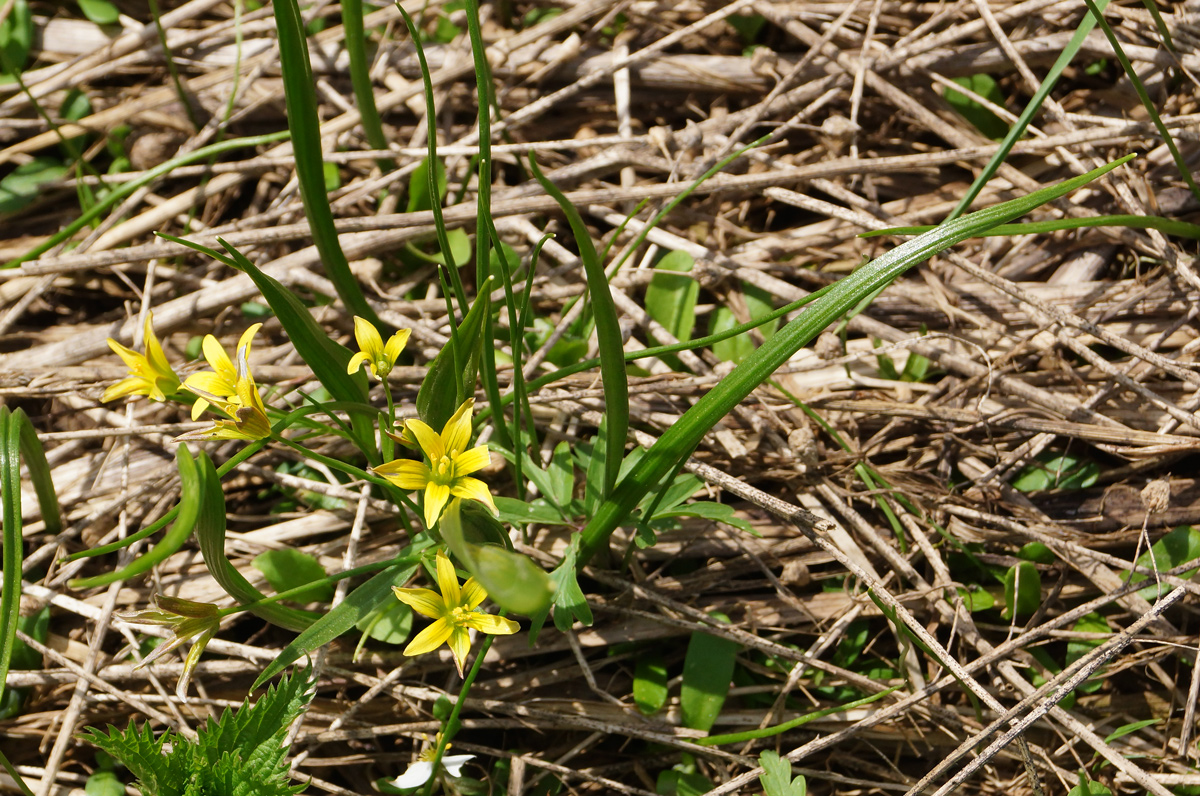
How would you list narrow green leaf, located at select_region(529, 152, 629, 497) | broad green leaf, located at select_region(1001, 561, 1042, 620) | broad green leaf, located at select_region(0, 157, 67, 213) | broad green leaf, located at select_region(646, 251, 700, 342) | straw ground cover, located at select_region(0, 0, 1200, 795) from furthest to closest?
broad green leaf, located at select_region(0, 157, 67, 213) → broad green leaf, located at select_region(646, 251, 700, 342) → broad green leaf, located at select_region(1001, 561, 1042, 620) → straw ground cover, located at select_region(0, 0, 1200, 795) → narrow green leaf, located at select_region(529, 152, 629, 497)

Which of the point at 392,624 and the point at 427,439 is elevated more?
the point at 427,439

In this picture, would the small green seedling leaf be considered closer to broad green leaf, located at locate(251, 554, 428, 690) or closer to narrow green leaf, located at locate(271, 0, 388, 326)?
broad green leaf, located at locate(251, 554, 428, 690)

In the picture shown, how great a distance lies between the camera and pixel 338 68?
2934mm

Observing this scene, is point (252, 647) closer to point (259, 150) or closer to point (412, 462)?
point (412, 462)

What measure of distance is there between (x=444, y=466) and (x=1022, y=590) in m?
1.50

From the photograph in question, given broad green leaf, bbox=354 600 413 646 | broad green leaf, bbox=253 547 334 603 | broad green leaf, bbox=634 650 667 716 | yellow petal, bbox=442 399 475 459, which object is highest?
yellow petal, bbox=442 399 475 459

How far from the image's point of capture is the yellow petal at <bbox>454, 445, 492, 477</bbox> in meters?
1.50

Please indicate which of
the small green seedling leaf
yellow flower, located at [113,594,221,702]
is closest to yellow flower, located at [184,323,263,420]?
yellow flower, located at [113,594,221,702]

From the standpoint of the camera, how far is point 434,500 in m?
1.45

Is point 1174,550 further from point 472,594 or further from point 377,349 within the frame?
point 377,349

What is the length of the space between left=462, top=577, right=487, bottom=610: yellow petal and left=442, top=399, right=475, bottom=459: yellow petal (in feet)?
0.80

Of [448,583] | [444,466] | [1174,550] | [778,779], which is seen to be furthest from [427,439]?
[1174,550]

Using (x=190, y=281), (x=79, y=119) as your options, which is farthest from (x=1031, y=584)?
(x=79, y=119)

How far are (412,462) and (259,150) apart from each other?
1915 millimetres
